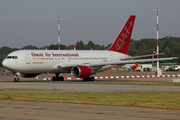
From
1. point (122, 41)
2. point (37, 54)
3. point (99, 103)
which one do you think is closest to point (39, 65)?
point (37, 54)

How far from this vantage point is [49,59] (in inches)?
1842

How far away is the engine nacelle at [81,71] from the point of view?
45.9m

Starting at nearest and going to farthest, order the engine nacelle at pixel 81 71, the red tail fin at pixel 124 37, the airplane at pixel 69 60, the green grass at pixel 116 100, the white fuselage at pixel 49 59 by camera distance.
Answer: the green grass at pixel 116 100 < the white fuselage at pixel 49 59 < the airplane at pixel 69 60 < the engine nacelle at pixel 81 71 < the red tail fin at pixel 124 37

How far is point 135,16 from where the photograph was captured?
5456 centimetres

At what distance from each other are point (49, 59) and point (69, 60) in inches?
142

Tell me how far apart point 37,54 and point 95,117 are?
109ft

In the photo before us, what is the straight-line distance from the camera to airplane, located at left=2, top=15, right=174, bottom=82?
145 feet

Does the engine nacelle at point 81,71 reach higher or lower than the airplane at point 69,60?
lower

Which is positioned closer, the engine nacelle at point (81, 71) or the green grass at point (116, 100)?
the green grass at point (116, 100)

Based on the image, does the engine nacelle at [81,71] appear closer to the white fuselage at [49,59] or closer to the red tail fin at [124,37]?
the white fuselage at [49,59]

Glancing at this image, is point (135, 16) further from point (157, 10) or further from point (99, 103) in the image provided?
point (99, 103)

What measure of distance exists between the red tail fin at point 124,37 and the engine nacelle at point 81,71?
9075mm

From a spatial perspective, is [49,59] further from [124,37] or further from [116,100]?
[116,100]

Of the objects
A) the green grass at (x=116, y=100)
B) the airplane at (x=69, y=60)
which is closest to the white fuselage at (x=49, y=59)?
the airplane at (x=69, y=60)
